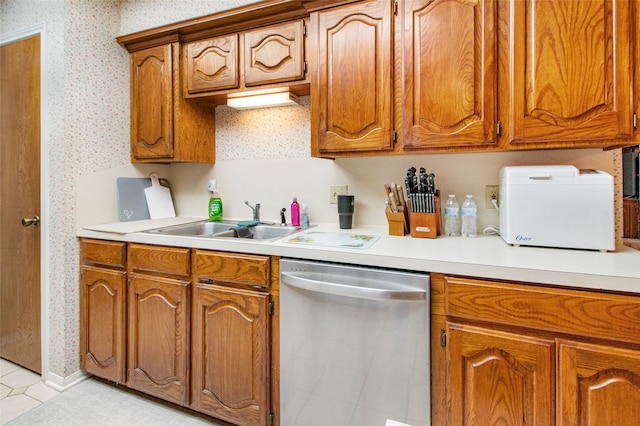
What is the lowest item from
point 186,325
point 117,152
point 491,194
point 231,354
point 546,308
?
point 231,354

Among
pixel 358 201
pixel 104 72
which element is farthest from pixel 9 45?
pixel 358 201

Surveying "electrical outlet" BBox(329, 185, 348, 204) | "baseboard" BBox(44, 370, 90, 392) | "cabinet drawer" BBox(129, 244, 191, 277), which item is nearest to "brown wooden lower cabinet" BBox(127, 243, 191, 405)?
"cabinet drawer" BBox(129, 244, 191, 277)

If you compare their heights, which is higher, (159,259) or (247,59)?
(247,59)

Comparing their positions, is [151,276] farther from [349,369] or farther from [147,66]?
[147,66]

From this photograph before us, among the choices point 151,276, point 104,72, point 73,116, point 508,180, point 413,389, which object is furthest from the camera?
point 104,72

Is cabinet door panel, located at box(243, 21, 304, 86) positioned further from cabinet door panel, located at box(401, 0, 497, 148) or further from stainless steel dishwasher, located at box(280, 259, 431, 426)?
stainless steel dishwasher, located at box(280, 259, 431, 426)

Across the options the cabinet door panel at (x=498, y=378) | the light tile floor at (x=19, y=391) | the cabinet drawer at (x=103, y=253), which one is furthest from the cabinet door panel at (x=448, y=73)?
the light tile floor at (x=19, y=391)

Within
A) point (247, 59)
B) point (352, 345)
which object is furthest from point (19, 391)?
point (247, 59)

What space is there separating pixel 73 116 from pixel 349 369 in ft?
6.90

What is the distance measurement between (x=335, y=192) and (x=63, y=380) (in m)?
1.99

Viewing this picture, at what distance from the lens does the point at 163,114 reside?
6.84 feet

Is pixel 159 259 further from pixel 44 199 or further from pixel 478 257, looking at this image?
pixel 478 257

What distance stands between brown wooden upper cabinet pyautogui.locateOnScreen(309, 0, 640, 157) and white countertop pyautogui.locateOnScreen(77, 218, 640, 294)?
1.43ft

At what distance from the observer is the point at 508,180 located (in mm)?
1357
